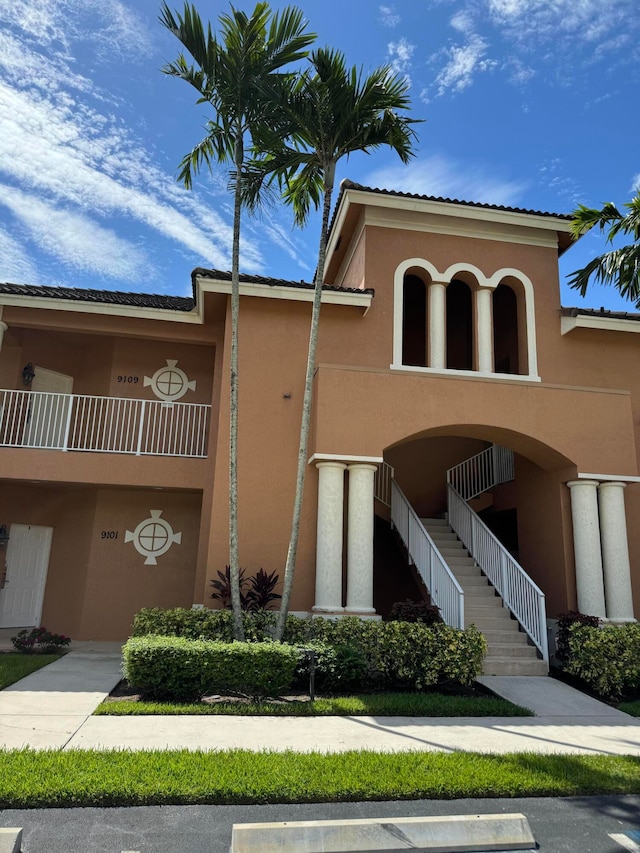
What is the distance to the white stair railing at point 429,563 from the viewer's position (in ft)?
34.2

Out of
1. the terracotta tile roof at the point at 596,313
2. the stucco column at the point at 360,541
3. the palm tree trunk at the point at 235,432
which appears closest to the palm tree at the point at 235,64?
the palm tree trunk at the point at 235,432

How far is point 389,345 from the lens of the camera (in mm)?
11977

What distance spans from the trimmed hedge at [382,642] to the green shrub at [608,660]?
5.62ft

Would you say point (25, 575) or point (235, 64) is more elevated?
point (235, 64)

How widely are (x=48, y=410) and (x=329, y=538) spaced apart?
6799 mm

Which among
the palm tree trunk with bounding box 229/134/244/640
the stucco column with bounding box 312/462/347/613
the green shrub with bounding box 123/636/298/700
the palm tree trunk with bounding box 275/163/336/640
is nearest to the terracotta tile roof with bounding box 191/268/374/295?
the palm tree trunk with bounding box 229/134/244/640

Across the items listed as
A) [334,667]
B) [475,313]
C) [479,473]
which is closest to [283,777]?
[334,667]

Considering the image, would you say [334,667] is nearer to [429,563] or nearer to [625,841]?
[429,563]

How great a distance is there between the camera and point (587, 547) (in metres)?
11.4

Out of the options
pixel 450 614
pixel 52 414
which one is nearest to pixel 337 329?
pixel 450 614

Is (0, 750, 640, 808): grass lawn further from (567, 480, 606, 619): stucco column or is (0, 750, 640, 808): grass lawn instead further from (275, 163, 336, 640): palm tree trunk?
(567, 480, 606, 619): stucco column

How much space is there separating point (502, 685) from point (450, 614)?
4.49ft

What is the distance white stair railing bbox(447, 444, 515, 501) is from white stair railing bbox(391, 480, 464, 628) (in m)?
2.20

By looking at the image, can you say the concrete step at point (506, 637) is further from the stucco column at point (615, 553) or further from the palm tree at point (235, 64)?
the palm tree at point (235, 64)
